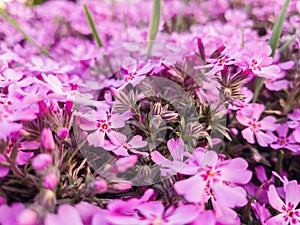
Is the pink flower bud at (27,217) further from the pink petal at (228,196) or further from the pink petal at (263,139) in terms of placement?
the pink petal at (263,139)

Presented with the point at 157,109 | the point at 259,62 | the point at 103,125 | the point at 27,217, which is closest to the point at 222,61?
the point at 259,62

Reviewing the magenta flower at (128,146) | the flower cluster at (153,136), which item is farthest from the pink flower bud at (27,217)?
the magenta flower at (128,146)

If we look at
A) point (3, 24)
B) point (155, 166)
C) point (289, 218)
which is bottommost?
point (289, 218)

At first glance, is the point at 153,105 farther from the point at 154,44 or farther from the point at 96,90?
the point at 154,44

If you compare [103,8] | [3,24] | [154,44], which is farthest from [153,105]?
[103,8]

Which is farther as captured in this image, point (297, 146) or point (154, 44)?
point (154, 44)

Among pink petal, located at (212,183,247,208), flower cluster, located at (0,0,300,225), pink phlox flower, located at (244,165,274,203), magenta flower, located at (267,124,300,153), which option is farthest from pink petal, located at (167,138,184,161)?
magenta flower, located at (267,124,300,153)

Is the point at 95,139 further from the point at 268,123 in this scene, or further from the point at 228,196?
the point at 268,123
